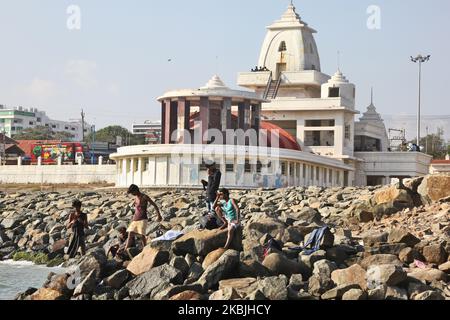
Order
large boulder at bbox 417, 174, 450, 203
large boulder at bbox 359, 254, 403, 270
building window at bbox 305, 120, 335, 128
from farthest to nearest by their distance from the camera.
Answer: building window at bbox 305, 120, 335, 128
large boulder at bbox 417, 174, 450, 203
large boulder at bbox 359, 254, 403, 270

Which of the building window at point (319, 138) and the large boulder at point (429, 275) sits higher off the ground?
the building window at point (319, 138)

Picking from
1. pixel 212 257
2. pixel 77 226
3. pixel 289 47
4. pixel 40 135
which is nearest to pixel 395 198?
pixel 77 226

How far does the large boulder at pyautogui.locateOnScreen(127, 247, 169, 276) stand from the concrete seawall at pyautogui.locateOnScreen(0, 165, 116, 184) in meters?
46.7

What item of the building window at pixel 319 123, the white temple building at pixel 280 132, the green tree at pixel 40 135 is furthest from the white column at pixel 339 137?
the green tree at pixel 40 135

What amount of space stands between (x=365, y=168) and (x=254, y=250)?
5362 centimetres

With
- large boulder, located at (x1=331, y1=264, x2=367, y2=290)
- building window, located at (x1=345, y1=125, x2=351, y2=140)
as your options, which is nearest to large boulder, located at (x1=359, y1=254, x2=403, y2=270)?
large boulder, located at (x1=331, y1=264, x2=367, y2=290)

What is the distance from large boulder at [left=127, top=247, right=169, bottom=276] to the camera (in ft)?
65.9

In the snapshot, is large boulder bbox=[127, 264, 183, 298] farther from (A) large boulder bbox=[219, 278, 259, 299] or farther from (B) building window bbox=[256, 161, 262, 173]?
(B) building window bbox=[256, 161, 262, 173]

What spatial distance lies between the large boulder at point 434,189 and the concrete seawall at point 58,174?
A: 3905cm

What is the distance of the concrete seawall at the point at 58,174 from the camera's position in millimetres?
68438

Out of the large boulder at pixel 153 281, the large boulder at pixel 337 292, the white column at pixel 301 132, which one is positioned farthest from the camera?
the white column at pixel 301 132

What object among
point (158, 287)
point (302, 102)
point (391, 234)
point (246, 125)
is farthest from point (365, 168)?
point (158, 287)

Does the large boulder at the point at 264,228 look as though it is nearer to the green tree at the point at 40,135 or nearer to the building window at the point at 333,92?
the building window at the point at 333,92
